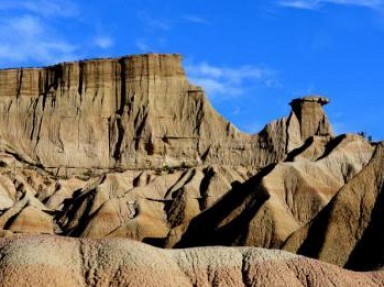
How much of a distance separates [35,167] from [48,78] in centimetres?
1542

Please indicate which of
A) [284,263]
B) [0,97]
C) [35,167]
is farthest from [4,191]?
[284,263]

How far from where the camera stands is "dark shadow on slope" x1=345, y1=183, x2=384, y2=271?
5525 centimetres

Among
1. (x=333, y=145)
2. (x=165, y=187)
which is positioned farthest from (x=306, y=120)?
(x=333, y=145)

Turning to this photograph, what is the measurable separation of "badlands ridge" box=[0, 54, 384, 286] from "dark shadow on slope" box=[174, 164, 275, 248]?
0.45 ft

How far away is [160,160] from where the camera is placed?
15150 centimetres

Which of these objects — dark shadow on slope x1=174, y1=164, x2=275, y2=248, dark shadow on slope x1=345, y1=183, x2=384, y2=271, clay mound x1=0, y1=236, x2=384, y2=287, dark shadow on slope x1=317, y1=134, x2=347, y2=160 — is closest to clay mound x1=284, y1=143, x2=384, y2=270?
dark shadow on slope x1=345, y1=183, x2=384, y2=271

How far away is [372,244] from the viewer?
193 feet

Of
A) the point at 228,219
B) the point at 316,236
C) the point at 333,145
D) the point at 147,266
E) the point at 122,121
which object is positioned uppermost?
the point at 122,121

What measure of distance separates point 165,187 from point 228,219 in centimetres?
5462

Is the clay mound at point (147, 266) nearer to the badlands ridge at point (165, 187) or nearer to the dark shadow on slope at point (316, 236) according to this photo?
the badlands ridge at point (165, 187)

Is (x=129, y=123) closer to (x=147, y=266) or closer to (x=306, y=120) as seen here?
(x=306, y=120)

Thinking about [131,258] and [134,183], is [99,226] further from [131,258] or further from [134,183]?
[131,258]

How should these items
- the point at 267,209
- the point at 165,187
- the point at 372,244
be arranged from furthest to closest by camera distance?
1. the point at 165,187
2. the point at 267,209
3. the point at 372,244

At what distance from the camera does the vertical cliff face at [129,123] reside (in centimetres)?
15275
